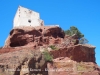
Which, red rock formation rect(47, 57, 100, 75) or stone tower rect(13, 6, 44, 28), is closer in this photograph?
red rock formation rect(47, 57, 100, 75)

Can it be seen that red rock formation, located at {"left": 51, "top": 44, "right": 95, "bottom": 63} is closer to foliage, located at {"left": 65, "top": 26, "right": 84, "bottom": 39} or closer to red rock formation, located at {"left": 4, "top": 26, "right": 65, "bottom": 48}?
red rock formation, located at {"left": 4, "top": 26, "right": 65, "bottom": 48}

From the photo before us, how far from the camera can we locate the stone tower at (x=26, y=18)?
4728 centimetres

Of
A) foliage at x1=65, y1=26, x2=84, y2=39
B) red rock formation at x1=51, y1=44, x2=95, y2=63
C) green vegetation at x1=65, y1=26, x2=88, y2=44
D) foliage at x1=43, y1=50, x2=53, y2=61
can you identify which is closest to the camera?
foliage at x1=43, y1=50, x2=53, y2=61

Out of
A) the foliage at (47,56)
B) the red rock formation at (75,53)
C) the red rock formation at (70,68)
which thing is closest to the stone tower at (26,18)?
the red rock formation at (75,53)

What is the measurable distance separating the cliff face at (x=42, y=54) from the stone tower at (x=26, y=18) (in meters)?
12.3

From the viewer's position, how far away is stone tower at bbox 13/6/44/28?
155 ft

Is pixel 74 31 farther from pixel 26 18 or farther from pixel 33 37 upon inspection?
pixel 33 37

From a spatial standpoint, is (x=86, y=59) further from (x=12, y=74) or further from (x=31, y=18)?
(x=31, y=18)

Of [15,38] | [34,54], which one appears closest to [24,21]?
[15,38]

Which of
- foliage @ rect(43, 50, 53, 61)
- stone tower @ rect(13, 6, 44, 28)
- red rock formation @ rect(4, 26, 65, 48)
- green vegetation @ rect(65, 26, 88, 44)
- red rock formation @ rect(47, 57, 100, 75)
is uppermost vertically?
stone tower @ rect(13, 6, 44, 28)

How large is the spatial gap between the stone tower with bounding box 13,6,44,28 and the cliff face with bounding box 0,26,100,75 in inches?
484

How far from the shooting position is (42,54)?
2659 centimetres

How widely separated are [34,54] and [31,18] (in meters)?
24.3

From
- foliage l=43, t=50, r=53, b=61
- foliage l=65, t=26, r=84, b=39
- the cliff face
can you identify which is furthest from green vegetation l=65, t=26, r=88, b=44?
foliage l=43, t=50, r=53, b=61
